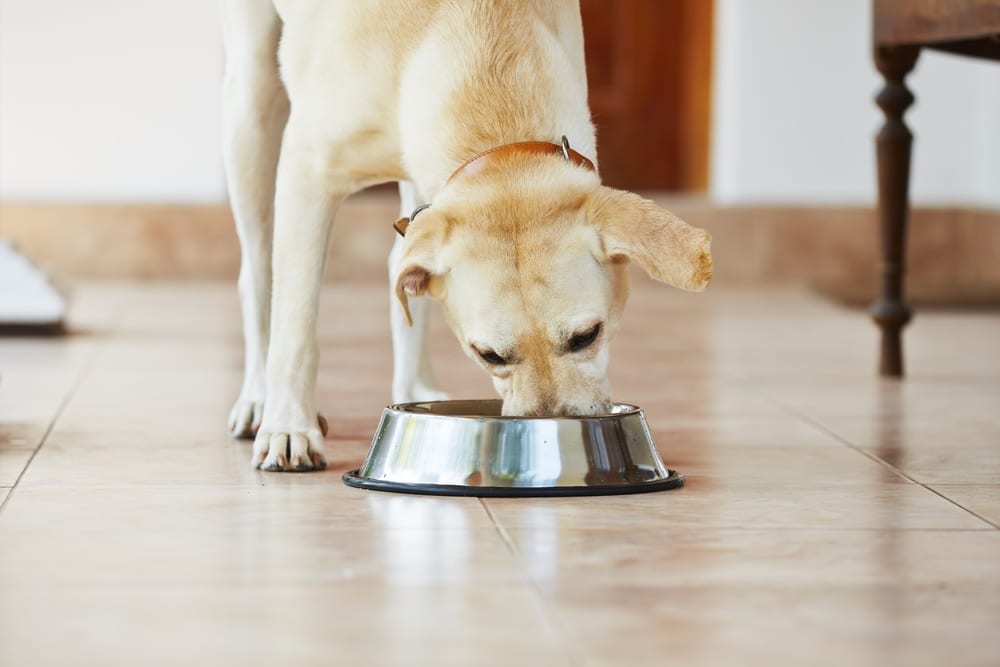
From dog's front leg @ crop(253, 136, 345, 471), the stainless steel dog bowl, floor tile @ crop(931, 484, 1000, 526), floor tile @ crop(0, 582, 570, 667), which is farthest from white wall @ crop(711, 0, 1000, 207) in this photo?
floor tile @ crop(0, 582, 570, 667)

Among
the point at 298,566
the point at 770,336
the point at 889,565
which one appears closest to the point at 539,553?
the point at 298,566

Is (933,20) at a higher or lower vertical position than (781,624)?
higher

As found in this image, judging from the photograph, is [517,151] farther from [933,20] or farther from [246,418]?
[933,20]

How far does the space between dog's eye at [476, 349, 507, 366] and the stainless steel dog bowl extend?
9 centimetres

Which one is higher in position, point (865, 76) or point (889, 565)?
point (865, 76)

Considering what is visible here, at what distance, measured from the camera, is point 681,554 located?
A: 195 centimetres

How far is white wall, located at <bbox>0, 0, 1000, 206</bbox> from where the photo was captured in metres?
6.55

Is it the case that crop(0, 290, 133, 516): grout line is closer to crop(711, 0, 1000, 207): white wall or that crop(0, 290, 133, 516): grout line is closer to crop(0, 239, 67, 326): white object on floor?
crop(0, 239, 67, 326): white object on floor

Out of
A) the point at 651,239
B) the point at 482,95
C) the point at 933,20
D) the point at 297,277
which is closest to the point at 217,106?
the point at 933,20

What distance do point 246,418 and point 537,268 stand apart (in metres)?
0.91

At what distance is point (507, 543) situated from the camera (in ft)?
6.53

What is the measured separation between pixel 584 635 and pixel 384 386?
2.12 meters

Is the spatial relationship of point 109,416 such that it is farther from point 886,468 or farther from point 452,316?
point 886,468

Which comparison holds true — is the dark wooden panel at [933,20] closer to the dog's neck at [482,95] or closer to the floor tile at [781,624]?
the dog's neck at [482,95]
